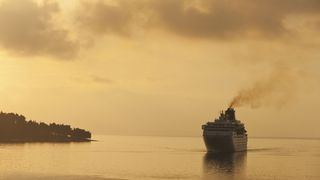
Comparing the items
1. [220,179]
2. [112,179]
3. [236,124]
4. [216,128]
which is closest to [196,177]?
[220,179]

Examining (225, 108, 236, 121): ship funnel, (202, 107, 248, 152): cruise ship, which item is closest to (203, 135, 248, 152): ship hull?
(202, 107, 248, 152): cruise ship

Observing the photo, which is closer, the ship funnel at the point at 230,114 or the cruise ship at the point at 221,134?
the cruise ship at the point at 221,134

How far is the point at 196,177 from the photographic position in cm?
10888

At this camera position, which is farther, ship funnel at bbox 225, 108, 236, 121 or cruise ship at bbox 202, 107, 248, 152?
ship funnel at bbox 225, 108, 236, 121

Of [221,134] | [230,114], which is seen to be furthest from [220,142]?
[230,114]

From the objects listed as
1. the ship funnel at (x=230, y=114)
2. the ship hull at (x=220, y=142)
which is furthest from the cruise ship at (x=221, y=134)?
the ship funnel at (x=230, y=114)

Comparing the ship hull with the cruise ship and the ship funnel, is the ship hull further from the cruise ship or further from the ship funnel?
the ship funnel

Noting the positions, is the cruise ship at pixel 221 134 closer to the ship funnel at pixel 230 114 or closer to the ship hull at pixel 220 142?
the ship hull at pixel 220 142

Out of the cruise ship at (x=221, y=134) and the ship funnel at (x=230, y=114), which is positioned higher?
the ship funnel at (x=230, y=114)

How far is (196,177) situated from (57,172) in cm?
2861

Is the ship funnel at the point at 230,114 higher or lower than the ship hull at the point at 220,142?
higher

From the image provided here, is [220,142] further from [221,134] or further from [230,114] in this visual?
[230,114]

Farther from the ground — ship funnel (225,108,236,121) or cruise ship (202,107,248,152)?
ship funnel (225,108,236,121)

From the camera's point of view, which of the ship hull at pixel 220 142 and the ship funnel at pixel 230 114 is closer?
the ship hull at pixel 220 142
